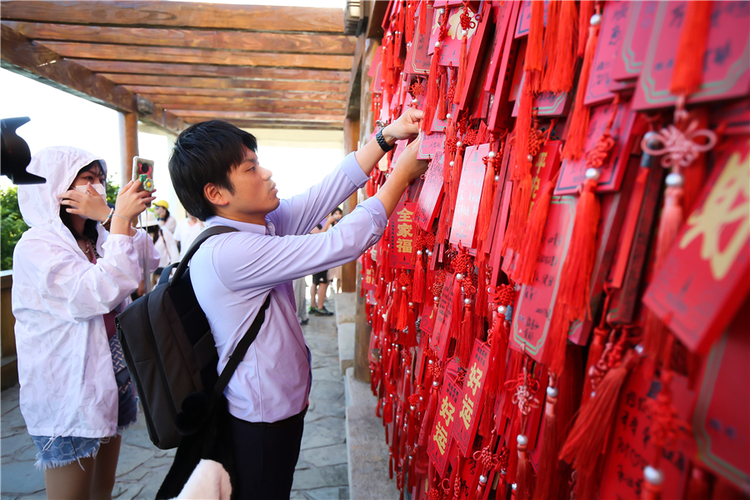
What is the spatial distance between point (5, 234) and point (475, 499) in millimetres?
5275

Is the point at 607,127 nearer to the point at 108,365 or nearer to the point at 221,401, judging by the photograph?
the point at 221,401

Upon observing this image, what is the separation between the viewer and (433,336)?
2.98 ft

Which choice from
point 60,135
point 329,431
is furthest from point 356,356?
point 60,135

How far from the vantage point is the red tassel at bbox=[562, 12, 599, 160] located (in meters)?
0.42

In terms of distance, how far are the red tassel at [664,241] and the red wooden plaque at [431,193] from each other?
59cm

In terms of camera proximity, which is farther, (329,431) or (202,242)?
(329,431)

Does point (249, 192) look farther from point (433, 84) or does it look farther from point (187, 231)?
point (187, 231)

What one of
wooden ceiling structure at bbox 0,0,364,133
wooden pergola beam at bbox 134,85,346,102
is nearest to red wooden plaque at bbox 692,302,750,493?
wooden ceiling structure at bbox 0,0,364,133

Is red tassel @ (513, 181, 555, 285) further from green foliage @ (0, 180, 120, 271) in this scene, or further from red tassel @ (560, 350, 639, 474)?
green foliage @ (0, 180, 120, 271)

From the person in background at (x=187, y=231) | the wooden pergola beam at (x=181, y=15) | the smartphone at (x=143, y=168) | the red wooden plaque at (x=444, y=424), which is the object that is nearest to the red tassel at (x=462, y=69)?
the red wooden plaque at (x=444, y=424)

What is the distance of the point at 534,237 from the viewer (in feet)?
1.56

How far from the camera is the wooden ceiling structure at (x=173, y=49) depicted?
3033 mm

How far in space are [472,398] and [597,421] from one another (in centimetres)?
33

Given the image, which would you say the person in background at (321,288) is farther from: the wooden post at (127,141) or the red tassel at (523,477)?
the red tassel at (523,477)
